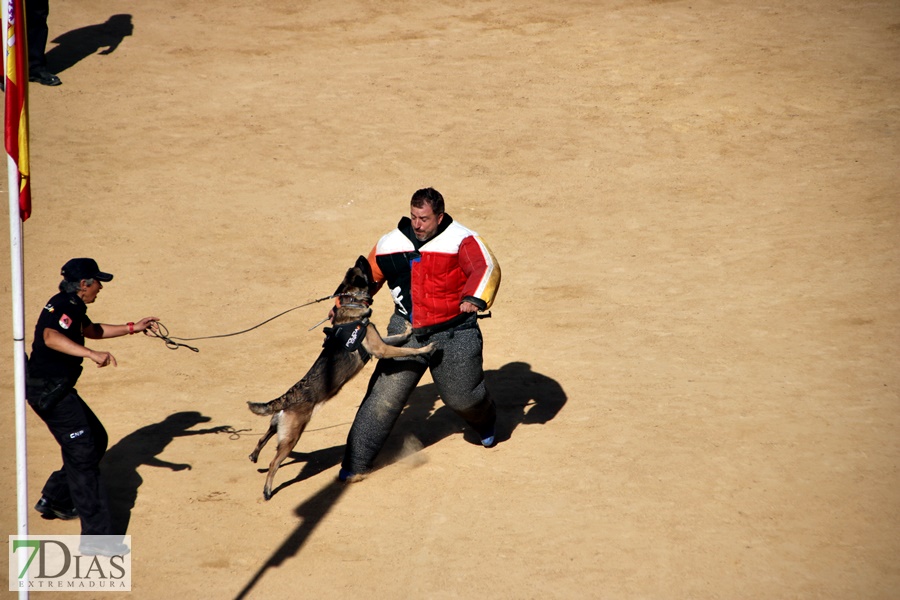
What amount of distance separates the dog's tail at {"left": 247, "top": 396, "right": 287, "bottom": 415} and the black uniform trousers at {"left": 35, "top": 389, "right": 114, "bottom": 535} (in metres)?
1.15

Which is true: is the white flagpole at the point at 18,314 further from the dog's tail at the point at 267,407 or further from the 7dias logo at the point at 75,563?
the dog's tail at the point at 267,407

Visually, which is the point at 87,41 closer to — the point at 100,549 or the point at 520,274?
the point at 520,274

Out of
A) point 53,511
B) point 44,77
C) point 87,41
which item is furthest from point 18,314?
point 87,41

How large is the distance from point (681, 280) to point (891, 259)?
2.34 meters

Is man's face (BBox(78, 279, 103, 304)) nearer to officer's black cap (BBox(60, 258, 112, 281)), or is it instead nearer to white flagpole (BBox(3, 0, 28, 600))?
officer's black cap (BBox(60, 258, 112, 281))

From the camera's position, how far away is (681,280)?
10641 mm

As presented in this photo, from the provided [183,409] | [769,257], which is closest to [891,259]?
[769,257]

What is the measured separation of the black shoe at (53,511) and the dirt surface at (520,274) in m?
0.08

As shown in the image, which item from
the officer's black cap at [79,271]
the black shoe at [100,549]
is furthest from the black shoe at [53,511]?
the officer's black cap at [79,271]

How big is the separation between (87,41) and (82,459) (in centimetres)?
1192

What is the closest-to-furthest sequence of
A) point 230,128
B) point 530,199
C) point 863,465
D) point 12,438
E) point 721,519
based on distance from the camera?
point 721,519
point 863,465
point 12,438
point 530,199
point 230,128

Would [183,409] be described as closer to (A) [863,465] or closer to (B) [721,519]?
(B) [721,519]

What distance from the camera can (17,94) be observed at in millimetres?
5242

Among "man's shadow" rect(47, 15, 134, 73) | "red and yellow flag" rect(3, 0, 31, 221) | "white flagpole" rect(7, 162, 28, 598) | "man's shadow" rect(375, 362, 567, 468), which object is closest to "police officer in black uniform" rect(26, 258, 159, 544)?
"white flagpole" rect(7, 162, 28, 598)
